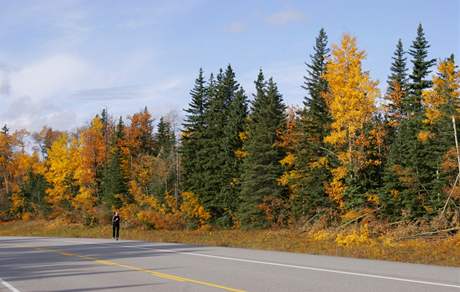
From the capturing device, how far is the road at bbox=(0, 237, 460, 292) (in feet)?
35.2

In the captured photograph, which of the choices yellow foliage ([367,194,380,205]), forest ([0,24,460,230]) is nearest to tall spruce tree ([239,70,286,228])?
forest ([0,24,460,230])

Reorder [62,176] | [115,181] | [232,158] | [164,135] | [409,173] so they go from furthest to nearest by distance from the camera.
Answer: [62,176] → [164,135] → [115,181] → [232,158] → [409,173]

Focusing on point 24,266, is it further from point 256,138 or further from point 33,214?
point 33,214

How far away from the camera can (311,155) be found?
120 ft

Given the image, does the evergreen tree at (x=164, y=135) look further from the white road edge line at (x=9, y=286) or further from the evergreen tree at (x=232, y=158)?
the white road edge line at (x=9, y=286)

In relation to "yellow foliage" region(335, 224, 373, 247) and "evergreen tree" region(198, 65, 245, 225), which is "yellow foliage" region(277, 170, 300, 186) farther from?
"yellow foliage" region(335, 224, 373, 247)


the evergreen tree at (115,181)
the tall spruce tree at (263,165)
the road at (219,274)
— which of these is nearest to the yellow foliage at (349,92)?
the tall spruce tree at (263,165)

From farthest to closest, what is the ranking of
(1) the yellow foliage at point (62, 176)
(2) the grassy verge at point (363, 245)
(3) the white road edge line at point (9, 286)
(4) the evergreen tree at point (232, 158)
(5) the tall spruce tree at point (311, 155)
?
(1) the yellow foliage at point (62, 176), (4) the evergreen tree at point (232, 158), (5) the tall spruce tree at point (311, 155), (2) the grassy verge at point (363, 245), (3) the white road edge line at point (9, 286)

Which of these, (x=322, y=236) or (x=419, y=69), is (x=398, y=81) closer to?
(x=419, y=69)

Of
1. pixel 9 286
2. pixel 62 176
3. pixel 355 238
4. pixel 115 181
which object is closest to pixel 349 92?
pixel 355 238

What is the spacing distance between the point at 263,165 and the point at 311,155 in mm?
4226

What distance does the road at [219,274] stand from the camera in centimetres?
1072

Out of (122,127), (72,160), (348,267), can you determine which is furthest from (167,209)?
(348,267)

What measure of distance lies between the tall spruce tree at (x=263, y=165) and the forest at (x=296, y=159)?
3.5 inches
